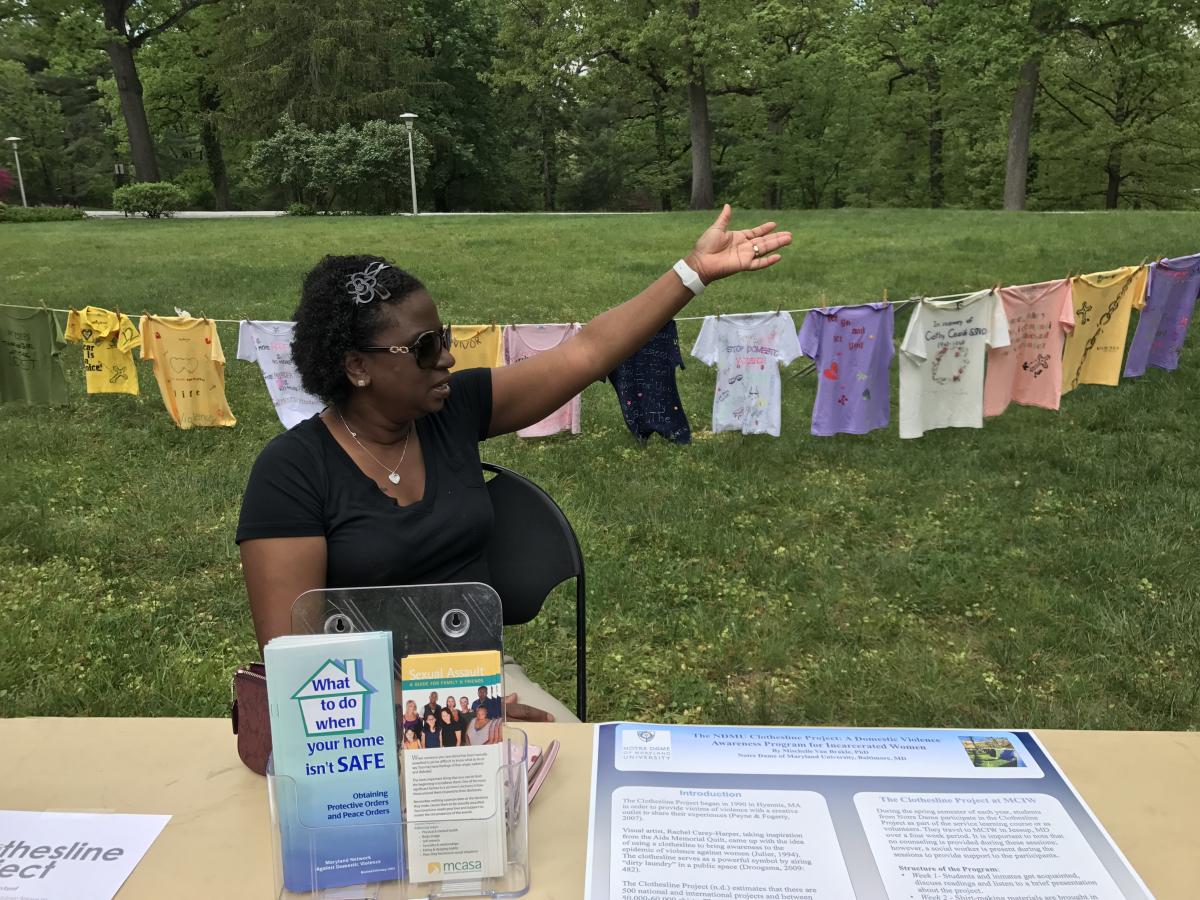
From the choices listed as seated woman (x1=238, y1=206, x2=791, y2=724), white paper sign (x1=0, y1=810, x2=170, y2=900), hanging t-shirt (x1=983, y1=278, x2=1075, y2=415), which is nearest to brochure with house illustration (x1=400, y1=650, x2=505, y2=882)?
white paper sign (x1=0, y1=810, x2=170, y2=900)

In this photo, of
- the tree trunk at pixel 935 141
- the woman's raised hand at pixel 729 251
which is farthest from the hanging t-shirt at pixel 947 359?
the tree trunk at pixel 935 141

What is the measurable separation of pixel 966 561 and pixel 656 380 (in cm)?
209

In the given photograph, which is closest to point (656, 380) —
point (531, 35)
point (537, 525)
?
point (537, 525)

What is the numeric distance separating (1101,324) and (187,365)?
6.56 metres

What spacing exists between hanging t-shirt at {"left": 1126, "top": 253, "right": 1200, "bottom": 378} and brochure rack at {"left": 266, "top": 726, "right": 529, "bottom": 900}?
6.18 metres

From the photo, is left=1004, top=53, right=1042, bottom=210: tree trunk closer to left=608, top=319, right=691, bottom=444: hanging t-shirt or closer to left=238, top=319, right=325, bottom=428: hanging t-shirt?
left=608, top=319, right=691, bottom=444: hanging t-shirt

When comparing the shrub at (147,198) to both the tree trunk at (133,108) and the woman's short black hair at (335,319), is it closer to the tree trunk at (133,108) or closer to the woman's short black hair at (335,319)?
the tree trunk at (133,108)

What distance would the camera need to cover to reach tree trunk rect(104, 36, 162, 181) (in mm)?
25969

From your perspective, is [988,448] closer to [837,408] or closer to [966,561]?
[837,408]

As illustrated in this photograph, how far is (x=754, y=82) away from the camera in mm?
26797

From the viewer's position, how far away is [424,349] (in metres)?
1.90

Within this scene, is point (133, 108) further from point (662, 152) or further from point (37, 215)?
point (662, 152)

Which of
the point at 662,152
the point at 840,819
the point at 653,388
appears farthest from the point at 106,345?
the point at 662,152

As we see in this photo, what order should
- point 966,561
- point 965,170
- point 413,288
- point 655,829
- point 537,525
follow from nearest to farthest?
1. point 655,829
2. point 413,288
3. point 537,525
4. point 966,561
5. point 965,170
